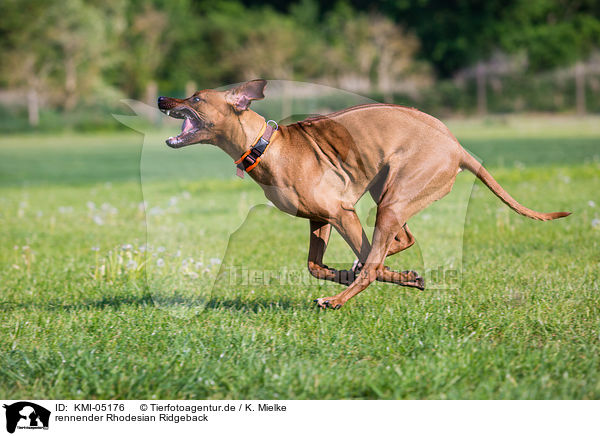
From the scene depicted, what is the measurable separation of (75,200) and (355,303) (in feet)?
28.8

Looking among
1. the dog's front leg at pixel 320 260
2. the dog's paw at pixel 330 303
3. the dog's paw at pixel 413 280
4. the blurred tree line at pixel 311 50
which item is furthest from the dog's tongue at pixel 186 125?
the blurred tree line at pixel 311 50

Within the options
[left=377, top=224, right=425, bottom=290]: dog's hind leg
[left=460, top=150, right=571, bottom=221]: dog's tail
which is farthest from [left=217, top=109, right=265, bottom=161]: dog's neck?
[left=460, top=150, right=571, bottom=221]: dog's tail

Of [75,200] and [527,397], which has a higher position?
[527,397]

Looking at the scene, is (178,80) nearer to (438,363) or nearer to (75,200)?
(75,200)

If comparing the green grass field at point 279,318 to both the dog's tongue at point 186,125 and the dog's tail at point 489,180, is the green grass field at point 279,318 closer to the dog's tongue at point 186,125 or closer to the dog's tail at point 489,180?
the dog's tongue at point 186,125

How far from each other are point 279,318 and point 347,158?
1.20 metres

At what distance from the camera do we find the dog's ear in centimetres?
399

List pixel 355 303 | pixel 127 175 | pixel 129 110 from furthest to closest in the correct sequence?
pixel 127 175 → pixel 355 303 → pixel 129 110

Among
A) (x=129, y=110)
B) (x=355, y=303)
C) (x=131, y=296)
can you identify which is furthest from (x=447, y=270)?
(x=129, y=110)

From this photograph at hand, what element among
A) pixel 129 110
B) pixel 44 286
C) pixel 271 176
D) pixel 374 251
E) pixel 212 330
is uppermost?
pixel 129 110

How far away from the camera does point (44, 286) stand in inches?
223

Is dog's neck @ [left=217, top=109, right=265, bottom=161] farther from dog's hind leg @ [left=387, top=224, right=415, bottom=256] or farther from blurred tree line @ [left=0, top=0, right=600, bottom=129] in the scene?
blurred tree line @ [left=0, top=0, right=600, bottom=129]
